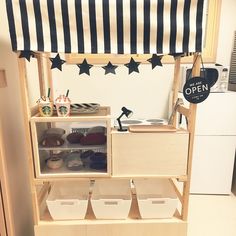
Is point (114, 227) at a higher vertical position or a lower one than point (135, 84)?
lower

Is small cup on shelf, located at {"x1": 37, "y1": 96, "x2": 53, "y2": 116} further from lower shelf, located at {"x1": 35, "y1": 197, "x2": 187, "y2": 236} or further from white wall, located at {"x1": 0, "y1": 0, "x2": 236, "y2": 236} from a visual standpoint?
white wall, located at {"x1": 0, "y1": 0, "x2": 236, "y2": 236}

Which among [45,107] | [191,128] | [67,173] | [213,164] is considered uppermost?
[45,107]

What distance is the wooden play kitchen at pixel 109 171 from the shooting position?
45.3 inches

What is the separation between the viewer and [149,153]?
118 cm

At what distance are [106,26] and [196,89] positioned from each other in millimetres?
544

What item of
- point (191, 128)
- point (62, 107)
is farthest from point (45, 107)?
point (191, 128)

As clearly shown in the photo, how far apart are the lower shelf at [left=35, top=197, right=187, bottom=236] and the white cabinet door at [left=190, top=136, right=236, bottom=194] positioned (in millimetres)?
1090

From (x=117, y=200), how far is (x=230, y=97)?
5.04 feet

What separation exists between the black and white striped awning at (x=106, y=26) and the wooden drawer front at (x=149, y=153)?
1.46 ft

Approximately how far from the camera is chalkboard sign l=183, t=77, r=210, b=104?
1.09 meters

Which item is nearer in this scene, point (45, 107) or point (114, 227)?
point (45, 107)

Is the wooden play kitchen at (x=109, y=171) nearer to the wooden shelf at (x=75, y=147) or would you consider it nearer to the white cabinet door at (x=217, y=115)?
the wooden shelf at (x=75, y=147)

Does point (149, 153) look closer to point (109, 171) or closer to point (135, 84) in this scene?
point (109, 171)

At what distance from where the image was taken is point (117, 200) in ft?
4.12
